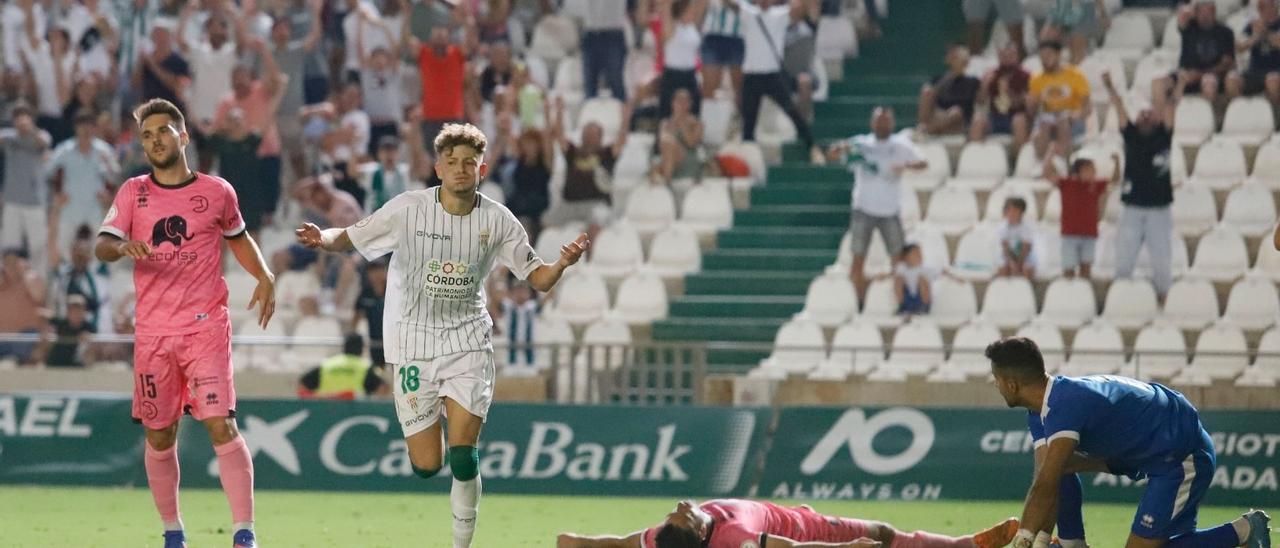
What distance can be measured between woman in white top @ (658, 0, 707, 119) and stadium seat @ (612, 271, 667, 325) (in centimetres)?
240

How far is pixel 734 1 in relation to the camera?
22.4m

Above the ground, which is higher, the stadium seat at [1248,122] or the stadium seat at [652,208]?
the stadium seat at [1248,122]

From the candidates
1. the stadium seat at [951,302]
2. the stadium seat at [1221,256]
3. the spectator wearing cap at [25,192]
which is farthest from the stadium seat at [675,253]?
the spectator wearing cap at [25,192]

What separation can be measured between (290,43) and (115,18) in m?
2.41

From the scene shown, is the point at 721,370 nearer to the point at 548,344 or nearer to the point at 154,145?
the point at 548,344

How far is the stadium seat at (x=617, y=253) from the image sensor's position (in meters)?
22.1

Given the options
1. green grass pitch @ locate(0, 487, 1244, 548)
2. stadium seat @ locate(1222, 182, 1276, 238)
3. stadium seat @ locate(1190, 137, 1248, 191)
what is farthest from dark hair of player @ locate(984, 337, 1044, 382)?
stadium seat @ locate(1190, 137, 1248, 191)

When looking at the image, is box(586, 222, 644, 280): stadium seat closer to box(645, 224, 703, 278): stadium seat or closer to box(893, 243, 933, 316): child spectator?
box(645, 224, 703, 278): stadium seat

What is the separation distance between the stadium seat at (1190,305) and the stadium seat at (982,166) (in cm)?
259

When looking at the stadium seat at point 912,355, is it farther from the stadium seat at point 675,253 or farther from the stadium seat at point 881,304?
the stadium seat at point 675,253

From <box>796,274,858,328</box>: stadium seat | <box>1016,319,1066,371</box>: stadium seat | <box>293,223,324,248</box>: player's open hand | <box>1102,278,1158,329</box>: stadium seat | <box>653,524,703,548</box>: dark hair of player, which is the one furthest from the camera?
<box>796,274,858,328</box>: stadium seat

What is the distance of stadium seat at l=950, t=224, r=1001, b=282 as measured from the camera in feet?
67.5

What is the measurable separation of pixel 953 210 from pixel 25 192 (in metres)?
10.5

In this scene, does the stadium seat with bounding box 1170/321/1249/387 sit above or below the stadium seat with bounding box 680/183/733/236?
below
